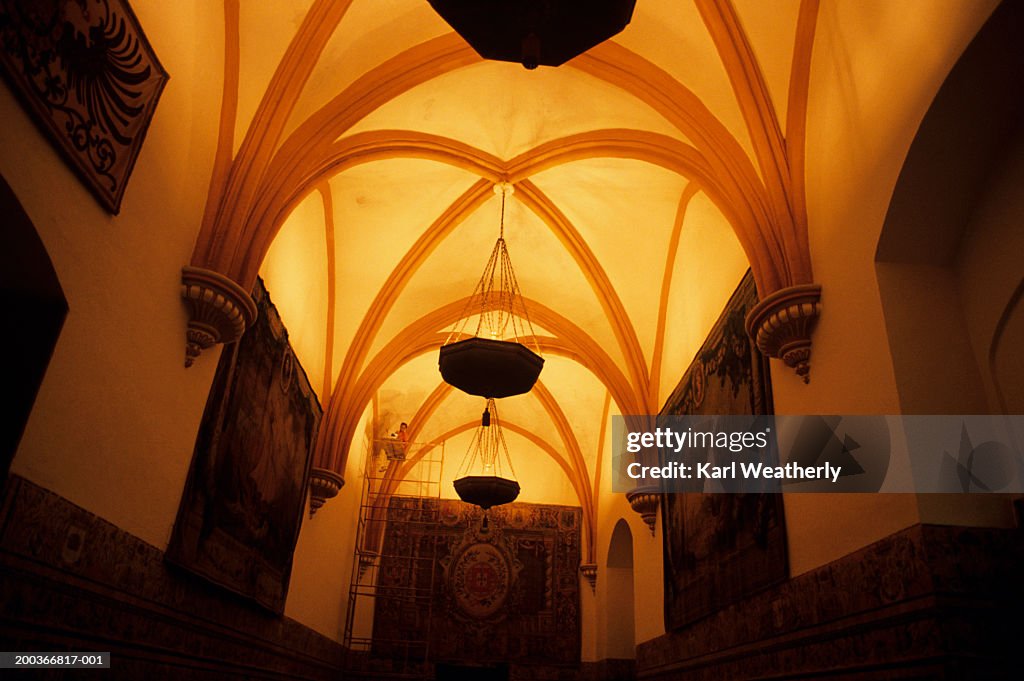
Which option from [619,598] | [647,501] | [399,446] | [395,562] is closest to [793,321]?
[647,501]

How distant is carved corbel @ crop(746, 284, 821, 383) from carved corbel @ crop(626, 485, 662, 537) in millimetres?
3947

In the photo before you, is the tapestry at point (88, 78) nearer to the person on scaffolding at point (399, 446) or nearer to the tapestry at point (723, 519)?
the tapestry at point (723, 519)

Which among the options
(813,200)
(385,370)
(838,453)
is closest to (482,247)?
(385,370)

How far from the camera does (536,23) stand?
3318mm

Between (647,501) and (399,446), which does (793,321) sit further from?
(399,446)

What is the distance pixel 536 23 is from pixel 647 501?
652 cm

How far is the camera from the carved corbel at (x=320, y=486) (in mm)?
9094

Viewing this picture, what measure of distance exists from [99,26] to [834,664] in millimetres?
5155

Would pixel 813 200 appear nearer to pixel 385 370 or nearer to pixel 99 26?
pixel 99 26

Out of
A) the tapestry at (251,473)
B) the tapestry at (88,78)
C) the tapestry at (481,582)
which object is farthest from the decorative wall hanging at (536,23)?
the tapestry at (481,582)

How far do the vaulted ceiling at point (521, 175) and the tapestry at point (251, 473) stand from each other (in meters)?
0.63

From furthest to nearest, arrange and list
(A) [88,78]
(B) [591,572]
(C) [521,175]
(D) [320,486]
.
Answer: (B) [591,572]
(D) [320,486]
(C) [521,175]
(A) [88,78]

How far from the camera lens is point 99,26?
382cm

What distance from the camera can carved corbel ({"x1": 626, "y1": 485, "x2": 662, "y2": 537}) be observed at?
28.5ft
